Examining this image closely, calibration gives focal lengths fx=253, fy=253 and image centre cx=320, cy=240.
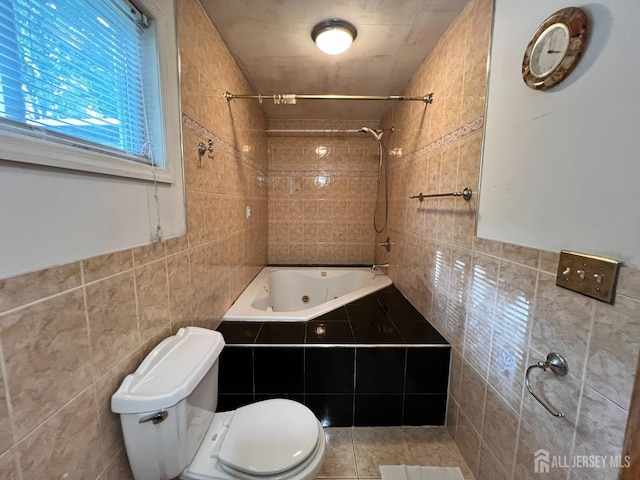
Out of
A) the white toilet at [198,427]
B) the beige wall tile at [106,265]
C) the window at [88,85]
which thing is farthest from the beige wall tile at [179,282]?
the window at [88,85]

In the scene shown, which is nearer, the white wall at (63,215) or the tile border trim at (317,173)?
the white wall at (63,215)

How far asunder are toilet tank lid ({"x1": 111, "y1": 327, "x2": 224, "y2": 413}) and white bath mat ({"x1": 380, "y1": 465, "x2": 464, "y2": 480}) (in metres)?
1.07

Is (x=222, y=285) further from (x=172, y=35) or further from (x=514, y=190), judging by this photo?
(x=514, y=190)

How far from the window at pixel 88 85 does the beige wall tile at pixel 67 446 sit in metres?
0.62

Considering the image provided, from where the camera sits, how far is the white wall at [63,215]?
0.53m

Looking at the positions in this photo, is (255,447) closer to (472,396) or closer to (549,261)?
(472,396)

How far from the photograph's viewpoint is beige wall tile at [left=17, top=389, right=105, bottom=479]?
57 centimetres

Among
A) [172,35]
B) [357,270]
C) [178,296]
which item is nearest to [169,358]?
[178,296]

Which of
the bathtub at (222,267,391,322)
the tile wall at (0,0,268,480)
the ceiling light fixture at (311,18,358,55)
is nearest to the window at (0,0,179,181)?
the tile wall at (0,0,268,480)

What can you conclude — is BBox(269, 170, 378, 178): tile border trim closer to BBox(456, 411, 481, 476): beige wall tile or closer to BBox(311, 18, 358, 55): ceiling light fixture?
BBox(311, 18, 358, 55): ceiling light fixture

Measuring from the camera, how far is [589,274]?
702mm

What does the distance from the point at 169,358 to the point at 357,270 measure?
2297 mm

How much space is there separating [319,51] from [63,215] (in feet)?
5.76

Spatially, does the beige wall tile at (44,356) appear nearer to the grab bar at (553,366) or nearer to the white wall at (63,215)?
the white wall at (63,215)
